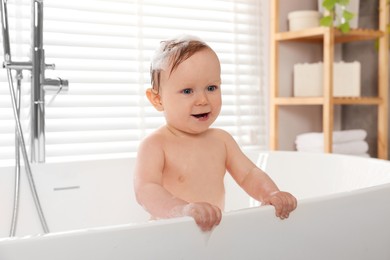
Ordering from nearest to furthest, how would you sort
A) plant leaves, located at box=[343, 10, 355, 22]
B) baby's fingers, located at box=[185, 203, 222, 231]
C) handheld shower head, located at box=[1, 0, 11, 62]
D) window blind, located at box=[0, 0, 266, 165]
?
1. baby's fingers, located at box=[185, 203, 222, 231]
2. handheld shower head, located at box=[1, 0, 11, 62]
3. window blind, located at box=[0, 0, 266, 165]
4. plant leaves, located at box=[343, 10, 355, 22]

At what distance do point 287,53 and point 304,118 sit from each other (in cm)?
34

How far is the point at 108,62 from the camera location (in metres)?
2.15

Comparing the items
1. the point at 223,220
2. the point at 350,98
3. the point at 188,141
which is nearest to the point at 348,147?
the point at 350,98

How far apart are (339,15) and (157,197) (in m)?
1.67

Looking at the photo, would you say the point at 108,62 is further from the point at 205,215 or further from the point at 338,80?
the point at 205,215

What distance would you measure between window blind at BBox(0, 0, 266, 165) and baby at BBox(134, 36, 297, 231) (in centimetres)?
78

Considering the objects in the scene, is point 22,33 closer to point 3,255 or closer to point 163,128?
point 163,128

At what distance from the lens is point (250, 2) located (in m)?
2.55

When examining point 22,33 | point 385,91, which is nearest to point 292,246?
point 22,33

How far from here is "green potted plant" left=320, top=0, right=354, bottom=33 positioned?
2.31m

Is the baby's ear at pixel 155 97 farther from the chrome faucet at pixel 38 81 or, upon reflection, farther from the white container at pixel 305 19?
the white container at pixel 305 19

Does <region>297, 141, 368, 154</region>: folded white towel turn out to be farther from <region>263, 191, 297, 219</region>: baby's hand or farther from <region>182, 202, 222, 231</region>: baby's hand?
<region>182, 202, 222, 231</region>: baby's hand

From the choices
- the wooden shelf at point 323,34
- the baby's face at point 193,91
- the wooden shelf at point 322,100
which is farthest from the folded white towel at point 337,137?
the baby's face at point 193,91

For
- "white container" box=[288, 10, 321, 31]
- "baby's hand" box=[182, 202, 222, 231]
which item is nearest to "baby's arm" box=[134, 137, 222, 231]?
"baby's hand" box=[182, 202, 222, 231]
